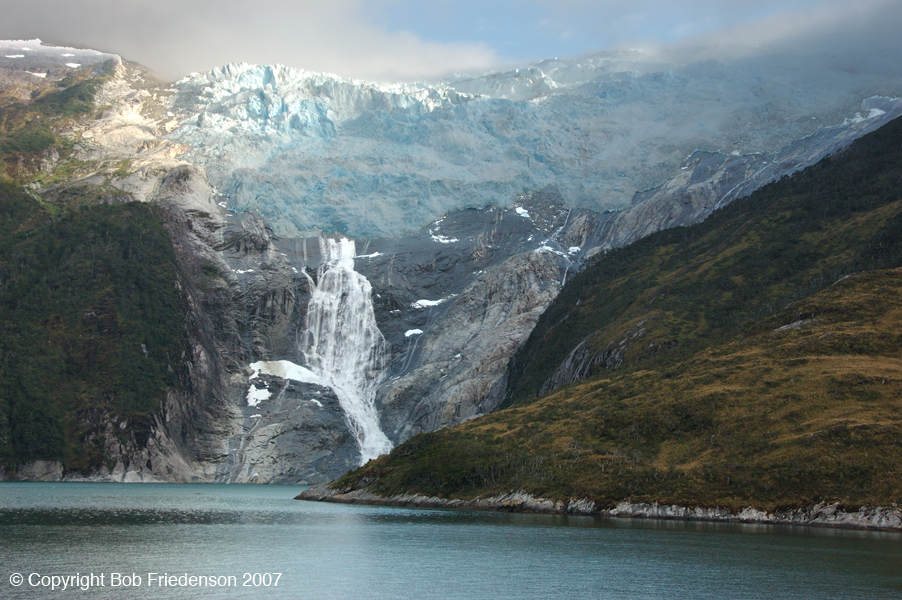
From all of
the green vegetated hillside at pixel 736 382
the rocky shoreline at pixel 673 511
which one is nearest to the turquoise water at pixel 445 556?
the rocky shoreline at pixel 673 511

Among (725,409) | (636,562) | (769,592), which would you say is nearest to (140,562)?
(636,562)

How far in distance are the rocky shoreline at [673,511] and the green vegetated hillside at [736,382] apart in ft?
3.35

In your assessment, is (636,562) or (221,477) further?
(221,477)

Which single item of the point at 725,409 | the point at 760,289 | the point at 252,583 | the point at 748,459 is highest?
the point at 760,289

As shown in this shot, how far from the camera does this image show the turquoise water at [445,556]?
2119 inches

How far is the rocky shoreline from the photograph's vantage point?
78.9m

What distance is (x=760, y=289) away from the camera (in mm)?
148625

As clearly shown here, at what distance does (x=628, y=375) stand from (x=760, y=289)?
35.5m

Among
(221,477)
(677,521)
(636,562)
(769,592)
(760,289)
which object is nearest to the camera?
(769,592)

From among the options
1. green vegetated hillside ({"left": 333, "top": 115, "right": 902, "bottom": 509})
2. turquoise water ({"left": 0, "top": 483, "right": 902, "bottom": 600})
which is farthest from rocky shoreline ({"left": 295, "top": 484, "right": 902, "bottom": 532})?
turquoise water ({"left": 0, "top": 483, "right": 902, "bottom": 600})

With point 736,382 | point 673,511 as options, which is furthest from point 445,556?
point 736,382

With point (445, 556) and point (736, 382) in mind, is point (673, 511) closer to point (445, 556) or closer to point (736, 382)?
point (736, 382)

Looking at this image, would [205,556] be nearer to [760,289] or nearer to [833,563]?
[833,563]

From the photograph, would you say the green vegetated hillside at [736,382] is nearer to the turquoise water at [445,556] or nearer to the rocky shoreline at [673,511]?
the rocky shoreline at [673,511]
